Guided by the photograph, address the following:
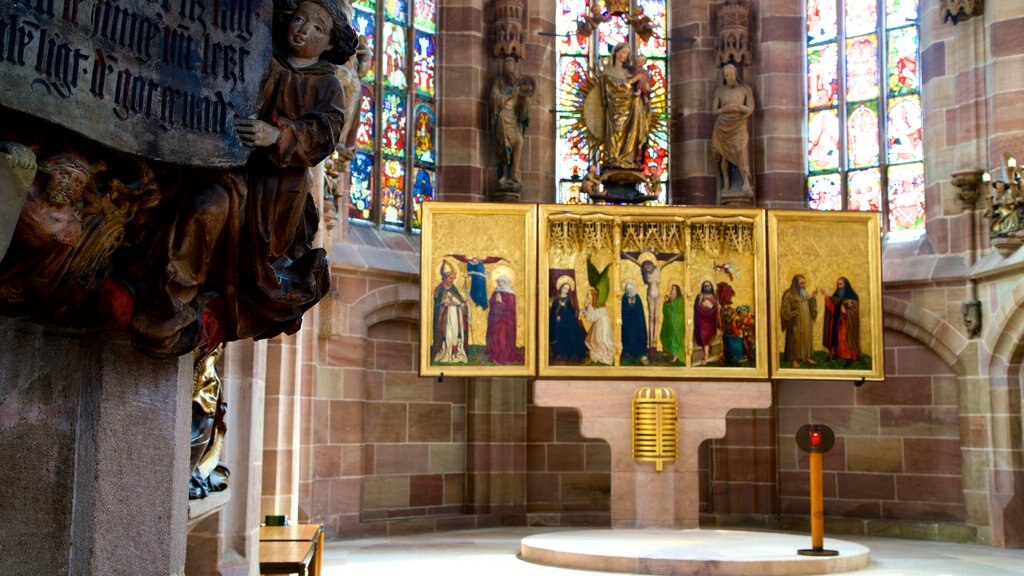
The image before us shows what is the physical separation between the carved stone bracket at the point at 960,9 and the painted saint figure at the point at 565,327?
6212 millimetres

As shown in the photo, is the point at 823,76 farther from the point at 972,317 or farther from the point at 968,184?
the point at 972,317

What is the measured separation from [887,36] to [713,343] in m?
6.02

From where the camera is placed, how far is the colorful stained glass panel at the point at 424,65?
16.8 metres

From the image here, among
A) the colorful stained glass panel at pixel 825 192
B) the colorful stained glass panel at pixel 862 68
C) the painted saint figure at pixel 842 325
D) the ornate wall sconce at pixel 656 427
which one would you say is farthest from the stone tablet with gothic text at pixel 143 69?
the colorful stained glass panel at pixel 862 68

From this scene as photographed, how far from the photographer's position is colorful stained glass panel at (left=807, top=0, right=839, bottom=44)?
1739 centimetres

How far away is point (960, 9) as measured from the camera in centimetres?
1552

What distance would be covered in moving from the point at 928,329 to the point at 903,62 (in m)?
3.63

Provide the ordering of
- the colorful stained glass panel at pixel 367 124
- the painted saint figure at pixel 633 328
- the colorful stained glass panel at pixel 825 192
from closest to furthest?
the painted saint figure at pixel 633 328 → the colorful stained glass panel at pixel 367 124 → the colorful stained glass panel at pixel 825 192

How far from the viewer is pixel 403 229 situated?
16391mm

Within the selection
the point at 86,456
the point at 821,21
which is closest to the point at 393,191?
the point at 821,21

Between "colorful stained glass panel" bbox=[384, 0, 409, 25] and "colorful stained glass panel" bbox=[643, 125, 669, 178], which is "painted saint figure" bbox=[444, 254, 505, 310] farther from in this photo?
"colorful stained glass panel" bbox=[643, 125, 669, 178]

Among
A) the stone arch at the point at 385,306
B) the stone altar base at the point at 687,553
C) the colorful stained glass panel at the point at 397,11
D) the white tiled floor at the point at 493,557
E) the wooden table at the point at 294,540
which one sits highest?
the colorful stained glass panel at the point at 397,11

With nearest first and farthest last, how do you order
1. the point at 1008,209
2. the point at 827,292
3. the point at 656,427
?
the point at 656,427 → the point at 827,292 → the point at 1008,209

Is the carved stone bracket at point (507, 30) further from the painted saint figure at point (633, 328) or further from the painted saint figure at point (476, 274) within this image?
the painted saint figure at point (633, 328)
